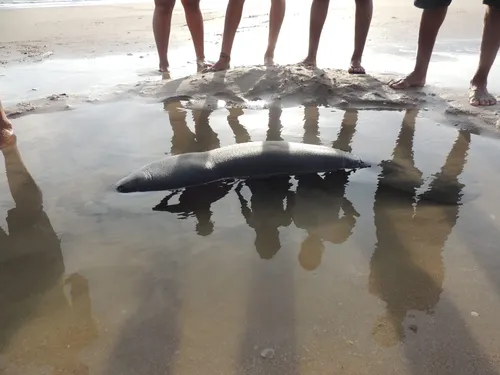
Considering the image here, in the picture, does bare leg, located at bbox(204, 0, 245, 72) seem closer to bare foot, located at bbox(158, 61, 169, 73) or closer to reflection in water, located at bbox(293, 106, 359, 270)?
bare foot, located at bbox(158, 61, 169, 73)

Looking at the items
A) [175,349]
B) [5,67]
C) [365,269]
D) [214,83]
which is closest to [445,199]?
[365,269]

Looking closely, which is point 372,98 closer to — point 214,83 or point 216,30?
point 214,83

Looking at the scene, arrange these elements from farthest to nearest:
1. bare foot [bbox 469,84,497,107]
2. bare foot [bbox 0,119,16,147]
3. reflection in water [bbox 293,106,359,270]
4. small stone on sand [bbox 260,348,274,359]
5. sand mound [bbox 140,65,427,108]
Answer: sand mound [bbox 140,65,427,108] < bare foot [bbox 469,84,497,107] < bare foot [bbox 0,119,16,147] < reflection in water [bbox 293,106,359,270] < small stone on sand [bbox 260,348,274,359]

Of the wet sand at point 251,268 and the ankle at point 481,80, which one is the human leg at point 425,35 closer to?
the ankle at point 481,80

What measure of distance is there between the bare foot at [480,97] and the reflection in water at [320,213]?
1.97 m

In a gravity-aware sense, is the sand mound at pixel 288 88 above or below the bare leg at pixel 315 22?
below

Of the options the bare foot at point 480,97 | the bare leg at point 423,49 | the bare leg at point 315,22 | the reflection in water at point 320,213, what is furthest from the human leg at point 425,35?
the reflection in water at point 320,213

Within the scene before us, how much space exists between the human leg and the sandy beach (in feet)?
0.63

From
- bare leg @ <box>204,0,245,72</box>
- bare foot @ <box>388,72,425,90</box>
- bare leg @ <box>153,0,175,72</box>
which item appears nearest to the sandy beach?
bare foot @ <box>388,72,425,90</box>

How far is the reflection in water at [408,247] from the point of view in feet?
5.82

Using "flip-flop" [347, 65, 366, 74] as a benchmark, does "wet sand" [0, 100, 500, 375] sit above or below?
below

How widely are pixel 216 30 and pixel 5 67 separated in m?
3.87

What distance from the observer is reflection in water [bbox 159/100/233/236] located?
2451 mm

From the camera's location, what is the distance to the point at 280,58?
238 inches
